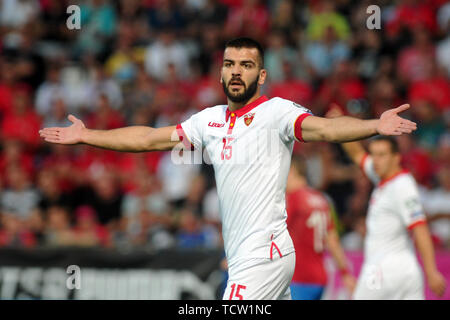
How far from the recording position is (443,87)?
13047 mm

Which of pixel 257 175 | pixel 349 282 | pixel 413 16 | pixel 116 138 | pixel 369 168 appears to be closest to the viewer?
pixel 257 175

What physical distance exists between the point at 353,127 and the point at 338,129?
0.12 m

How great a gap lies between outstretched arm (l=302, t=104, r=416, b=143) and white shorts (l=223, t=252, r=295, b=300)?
985 mm

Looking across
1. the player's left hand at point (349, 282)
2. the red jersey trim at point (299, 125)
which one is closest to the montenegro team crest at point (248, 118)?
the red jersey trim at point (299, 125)

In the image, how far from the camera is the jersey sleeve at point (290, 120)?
564 cm

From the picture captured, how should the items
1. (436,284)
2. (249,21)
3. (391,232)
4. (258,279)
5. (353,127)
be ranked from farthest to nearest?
1. (249,21)
2. (391,232)
3. (436,284)
4. (258,279)
5. (353,127)

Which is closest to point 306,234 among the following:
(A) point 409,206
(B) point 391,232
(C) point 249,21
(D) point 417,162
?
(B) point 391,232

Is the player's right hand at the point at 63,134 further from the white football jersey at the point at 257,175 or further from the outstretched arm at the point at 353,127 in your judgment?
the outstretched arm at the point at 353,127

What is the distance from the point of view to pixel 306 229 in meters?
9.10

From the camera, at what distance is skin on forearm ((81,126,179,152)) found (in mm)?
6215

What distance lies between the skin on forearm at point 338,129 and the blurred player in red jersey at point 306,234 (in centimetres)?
354

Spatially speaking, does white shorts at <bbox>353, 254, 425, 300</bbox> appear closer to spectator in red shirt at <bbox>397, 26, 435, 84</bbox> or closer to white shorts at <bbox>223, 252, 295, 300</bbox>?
white shorts at <bbox>223, 252, 295, 300</bbox>

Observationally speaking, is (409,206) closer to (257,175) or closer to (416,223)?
(416,223)
